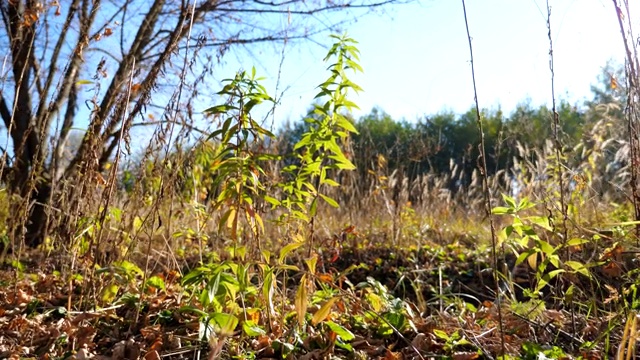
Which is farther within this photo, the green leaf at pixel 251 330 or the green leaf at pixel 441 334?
the green leaf at pixel 441 334

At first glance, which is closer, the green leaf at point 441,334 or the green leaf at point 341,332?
the green leaf at point 341,332

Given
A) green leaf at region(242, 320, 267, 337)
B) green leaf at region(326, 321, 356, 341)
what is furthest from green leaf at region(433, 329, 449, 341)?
green leaf at region(242, 320, 267, 337)

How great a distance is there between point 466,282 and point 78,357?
2.74 meters

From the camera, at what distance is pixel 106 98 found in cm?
440

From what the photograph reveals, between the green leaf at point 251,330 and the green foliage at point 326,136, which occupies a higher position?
the green foliage at point 326,136

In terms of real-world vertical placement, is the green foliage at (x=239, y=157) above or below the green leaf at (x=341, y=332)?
above

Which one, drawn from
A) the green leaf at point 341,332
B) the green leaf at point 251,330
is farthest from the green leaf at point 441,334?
the green leaf at point 251,330

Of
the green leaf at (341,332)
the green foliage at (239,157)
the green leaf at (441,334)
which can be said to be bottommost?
the green leaf at (441,334)

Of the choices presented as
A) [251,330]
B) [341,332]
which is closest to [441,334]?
[341,332]

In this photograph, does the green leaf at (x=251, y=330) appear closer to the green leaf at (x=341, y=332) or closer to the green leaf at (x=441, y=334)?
the green leaf at (x=341, y=332)

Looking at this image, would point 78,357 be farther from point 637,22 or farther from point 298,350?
point 637,22

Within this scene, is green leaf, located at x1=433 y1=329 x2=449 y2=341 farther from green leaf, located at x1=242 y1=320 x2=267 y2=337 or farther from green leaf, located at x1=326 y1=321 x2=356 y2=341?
green leaf, located at x1=242 y1=320 x2=267 y2=337

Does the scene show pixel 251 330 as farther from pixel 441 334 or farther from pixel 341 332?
pixel 441 334

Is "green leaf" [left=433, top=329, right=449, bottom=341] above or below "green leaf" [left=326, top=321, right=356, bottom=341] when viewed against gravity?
below
